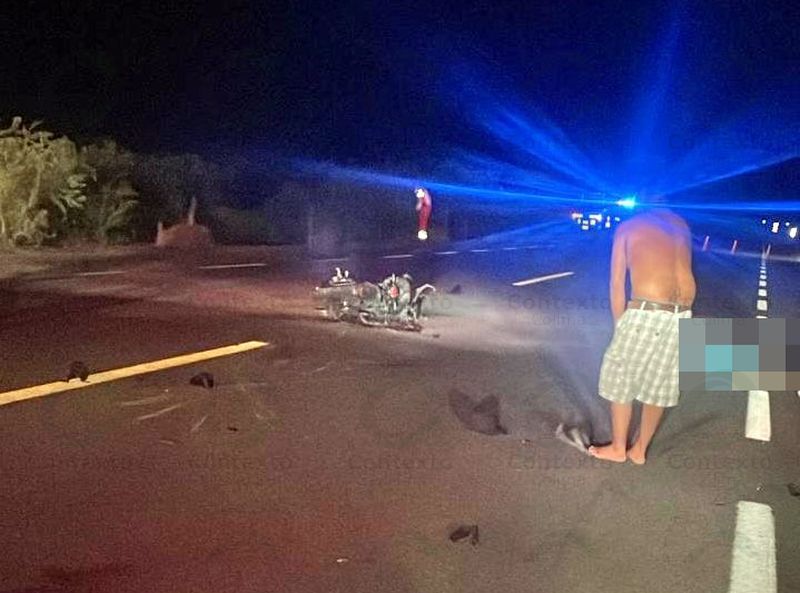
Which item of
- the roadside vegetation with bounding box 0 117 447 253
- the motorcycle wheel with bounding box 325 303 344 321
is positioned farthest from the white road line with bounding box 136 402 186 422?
the roadside vegetation with bounding box 0 117 447 253

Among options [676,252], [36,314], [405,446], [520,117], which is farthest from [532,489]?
[520,117]

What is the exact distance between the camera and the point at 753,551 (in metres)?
5.92

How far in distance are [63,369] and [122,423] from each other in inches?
86.4

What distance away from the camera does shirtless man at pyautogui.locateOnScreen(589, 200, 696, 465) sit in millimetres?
7438

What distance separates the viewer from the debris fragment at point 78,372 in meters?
9.56

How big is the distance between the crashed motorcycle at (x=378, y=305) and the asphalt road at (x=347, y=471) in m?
0.52

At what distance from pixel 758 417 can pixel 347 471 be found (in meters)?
→ 4.09

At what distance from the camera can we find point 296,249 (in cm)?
2870

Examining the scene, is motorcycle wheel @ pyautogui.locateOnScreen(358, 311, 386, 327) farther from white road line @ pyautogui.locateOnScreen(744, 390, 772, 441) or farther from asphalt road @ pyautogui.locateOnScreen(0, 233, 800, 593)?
white road line @ pyautogui.locateOnScreen(744, 390, 772, 441)

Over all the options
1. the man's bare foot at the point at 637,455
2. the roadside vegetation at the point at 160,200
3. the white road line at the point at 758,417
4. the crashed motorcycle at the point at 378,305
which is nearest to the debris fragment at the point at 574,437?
the man's bare foot at the point at 637,455

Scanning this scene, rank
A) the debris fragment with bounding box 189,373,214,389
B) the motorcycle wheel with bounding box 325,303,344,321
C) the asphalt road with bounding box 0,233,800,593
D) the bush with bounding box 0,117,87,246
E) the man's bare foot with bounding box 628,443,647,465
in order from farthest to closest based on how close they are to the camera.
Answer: the bush with bounding box 0,117,87,246 → the motorcycle wheel with bounding box 325,303,344,321 → the debris fragment with bounding box 189,373,214,389 → the man's bare foot with bounding box 628,443,647,465 → the asphalt road with bounding box 0,233,800,593

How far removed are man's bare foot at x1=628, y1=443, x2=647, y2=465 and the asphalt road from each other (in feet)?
0.22

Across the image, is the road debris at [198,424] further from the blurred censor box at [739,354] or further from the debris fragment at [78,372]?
the blurred censor box at [739,354]

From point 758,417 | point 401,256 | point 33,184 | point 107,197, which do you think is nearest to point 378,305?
point 758,417
